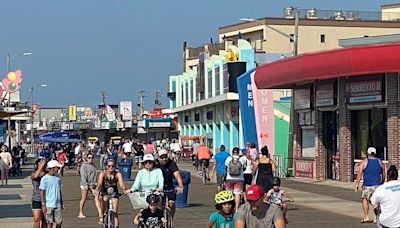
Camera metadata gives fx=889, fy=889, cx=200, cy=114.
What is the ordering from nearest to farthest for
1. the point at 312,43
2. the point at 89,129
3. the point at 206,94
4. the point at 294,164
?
the point at 294,164 < the point at 206,94 < the point at 312,43 < the point at 89,129

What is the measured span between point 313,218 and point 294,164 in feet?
61.1

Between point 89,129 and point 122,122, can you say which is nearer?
point 122,122

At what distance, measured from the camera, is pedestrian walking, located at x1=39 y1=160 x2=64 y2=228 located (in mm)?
15055

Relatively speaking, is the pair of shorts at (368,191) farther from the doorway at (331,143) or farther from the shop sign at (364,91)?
the doorway at (331,143)

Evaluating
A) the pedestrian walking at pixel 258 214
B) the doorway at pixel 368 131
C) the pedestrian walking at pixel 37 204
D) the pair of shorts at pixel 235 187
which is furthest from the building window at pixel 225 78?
the pedestrian walking at pixel 258 214

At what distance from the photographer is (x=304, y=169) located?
37625 millimetres

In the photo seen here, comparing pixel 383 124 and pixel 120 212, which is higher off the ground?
pixel 383 124

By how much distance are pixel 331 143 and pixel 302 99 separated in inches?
126

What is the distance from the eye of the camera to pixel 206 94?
6266cm

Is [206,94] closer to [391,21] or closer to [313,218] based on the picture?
[391,21]

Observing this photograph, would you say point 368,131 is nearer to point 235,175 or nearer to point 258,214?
point 235,175

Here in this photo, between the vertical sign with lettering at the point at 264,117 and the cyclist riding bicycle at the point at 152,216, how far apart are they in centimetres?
2865

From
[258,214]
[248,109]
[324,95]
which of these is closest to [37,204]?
[258,214]

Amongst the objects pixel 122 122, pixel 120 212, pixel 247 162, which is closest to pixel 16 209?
pixel 120 212
